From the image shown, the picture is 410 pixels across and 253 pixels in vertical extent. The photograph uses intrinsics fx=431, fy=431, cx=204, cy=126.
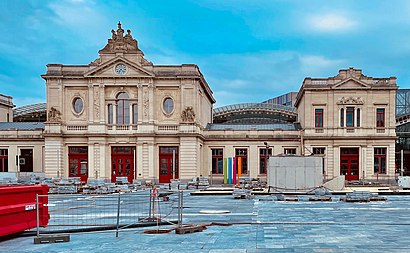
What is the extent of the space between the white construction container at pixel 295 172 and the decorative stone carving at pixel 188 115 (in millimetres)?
15015

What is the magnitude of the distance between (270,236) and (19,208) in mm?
8099

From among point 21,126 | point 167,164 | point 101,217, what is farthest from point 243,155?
point 101,217

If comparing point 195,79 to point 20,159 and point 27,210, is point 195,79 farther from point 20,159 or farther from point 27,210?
point 27,210

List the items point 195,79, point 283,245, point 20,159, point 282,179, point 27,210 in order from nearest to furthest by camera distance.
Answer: point 283,245, point 27,210, point 282,179, point 195,79, point 20,159

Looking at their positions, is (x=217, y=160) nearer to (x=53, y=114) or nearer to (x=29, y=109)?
(x=53, y=114)

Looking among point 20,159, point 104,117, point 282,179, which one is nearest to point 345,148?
point 282,179

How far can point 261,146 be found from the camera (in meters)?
51.0

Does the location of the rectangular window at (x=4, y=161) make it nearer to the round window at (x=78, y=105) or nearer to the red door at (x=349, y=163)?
the round window at (x=78, y=105)

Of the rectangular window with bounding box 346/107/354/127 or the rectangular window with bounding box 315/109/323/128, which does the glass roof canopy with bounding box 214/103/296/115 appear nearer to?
the rectangular window with bounding box 315/109/323/128

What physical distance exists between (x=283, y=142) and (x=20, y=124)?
33.6m

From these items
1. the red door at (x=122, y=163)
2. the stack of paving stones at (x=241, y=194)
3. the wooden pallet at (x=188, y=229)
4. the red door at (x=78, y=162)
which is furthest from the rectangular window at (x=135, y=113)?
the wooden pallet at (x=188, y=229)

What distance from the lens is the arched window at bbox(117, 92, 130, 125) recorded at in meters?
47.8

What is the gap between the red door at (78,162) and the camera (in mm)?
48375

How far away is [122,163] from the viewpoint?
158ft
